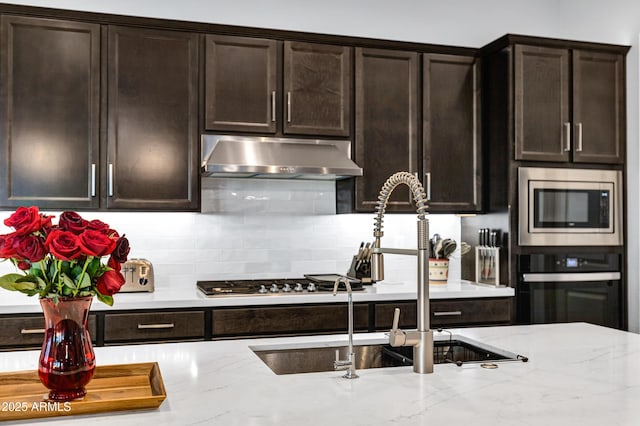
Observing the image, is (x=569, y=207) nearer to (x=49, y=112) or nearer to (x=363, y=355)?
(x=363, y=355)

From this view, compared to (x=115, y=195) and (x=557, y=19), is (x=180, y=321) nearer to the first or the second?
(x=115, y=195)

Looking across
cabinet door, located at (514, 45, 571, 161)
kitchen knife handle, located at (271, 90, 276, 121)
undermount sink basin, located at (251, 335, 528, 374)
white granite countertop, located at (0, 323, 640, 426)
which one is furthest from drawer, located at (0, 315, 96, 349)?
cabinet door, located at (514, 45, 571, 161)

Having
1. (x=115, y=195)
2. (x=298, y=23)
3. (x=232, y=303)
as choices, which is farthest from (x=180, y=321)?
(x=298, y=23)

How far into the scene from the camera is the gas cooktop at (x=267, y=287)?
11.3 feet

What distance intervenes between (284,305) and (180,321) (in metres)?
0.56

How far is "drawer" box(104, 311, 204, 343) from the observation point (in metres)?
3.17

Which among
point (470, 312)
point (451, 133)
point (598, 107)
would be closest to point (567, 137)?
point (598, 107)

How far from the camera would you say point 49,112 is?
342 cm

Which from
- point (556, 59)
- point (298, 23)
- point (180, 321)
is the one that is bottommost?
point (180, 321)

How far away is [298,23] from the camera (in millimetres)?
4199

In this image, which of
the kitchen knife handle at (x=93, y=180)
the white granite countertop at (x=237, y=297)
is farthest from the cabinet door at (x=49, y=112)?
the white granite countertop at (x=237, y=297)

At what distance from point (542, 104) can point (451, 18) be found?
1018 millimetres

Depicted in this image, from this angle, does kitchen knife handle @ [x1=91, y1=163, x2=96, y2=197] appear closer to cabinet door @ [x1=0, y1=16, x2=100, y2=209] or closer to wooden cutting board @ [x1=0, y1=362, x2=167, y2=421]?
cabinet door @ [x1=0, y1=16, x2=100, y2=209]

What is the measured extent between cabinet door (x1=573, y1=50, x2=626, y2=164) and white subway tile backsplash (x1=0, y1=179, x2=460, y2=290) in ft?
3.98
